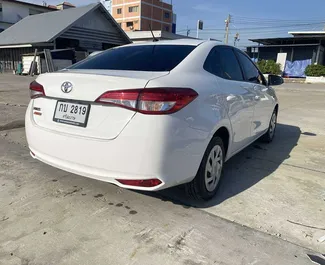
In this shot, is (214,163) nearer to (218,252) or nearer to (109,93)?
(218,252)

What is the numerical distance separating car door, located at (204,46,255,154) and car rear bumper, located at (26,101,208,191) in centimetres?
66

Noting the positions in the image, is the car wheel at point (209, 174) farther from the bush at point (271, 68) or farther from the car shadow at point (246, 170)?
the bush at point (271, 68)

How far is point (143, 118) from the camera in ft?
7.05

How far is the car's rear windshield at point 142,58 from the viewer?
105 inches

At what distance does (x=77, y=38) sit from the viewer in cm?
2461

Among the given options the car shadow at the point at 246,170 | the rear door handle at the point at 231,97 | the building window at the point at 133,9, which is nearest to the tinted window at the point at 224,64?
the rear door handle at the point at 231,97

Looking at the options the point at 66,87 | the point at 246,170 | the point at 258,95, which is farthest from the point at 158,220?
the point at 258,95

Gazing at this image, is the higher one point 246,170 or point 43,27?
point 43,27

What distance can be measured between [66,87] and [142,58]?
81cm

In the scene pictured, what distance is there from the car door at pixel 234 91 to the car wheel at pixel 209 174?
1.01 feet

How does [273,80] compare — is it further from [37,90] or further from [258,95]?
[37,90]

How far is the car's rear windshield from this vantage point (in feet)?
8.75

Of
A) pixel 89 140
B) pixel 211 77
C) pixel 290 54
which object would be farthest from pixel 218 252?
pixel 290 54

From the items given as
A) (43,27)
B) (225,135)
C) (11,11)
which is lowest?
(225,135)
